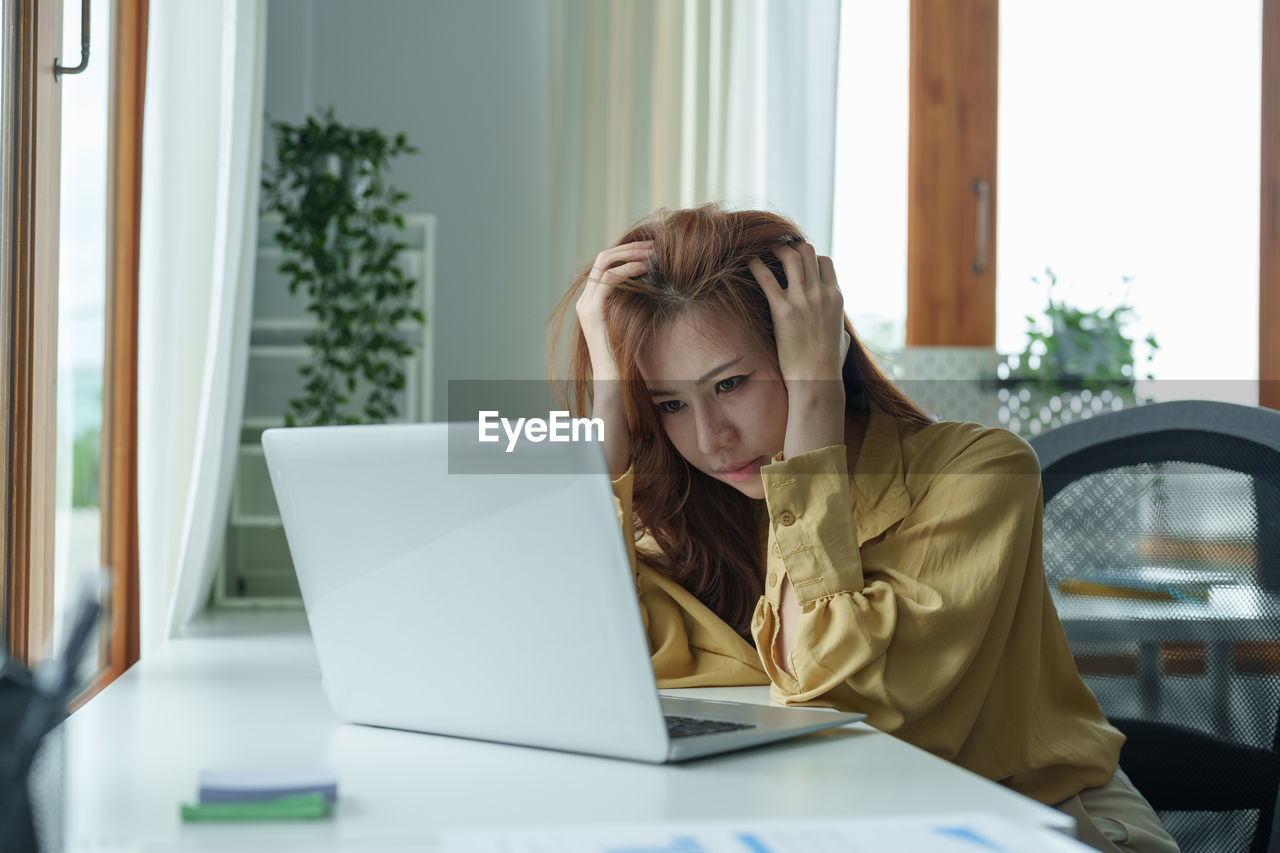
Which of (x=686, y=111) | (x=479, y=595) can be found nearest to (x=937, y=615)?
(x=479, y=595)

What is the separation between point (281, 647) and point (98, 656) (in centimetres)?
24

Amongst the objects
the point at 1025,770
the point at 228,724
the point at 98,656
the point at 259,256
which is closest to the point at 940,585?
the point at 1025,770

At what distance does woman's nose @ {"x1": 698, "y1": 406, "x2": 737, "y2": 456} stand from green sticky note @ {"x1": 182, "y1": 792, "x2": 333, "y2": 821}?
1.95ft

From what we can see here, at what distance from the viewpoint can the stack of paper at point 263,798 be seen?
61 centimetres

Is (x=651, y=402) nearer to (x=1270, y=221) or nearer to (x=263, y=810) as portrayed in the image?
(x=263, y=810)

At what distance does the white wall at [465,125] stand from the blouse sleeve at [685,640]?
1.46m

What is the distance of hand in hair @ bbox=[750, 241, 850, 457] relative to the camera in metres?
1.05

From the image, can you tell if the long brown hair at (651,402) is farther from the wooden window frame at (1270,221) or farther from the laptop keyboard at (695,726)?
the wooden window frame at (1270,221)

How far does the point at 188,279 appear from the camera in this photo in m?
1.54

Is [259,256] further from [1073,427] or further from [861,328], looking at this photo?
[1073,427]

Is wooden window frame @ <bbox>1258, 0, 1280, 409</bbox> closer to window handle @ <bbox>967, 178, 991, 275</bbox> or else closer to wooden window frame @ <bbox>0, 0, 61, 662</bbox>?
window handle @ <bbox>967, 178, 991, 275</bbox>

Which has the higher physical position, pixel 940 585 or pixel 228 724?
pixel 940 585

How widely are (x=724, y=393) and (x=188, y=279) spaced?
2.63 feet

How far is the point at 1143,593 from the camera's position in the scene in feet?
3.59
